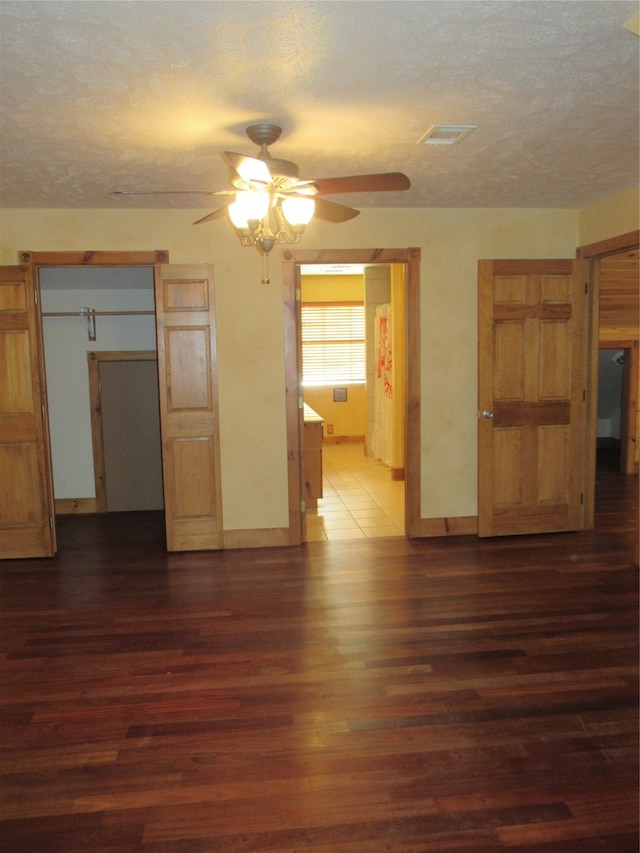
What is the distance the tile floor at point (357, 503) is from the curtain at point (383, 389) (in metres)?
0.24

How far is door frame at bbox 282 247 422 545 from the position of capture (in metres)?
4.80

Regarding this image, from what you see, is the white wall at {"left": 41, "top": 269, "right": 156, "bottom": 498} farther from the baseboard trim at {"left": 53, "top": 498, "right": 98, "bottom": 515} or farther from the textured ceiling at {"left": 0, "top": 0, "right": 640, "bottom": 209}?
the textured ceiling at {"left": 0, "top": 0, "right": 640, "bottom": 209}

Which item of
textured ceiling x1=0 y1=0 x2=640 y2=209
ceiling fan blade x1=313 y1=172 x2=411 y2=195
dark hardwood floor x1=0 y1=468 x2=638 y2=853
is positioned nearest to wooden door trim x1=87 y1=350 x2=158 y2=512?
dark hardwood floor x1=0 y1=468 x2=638 y2=853

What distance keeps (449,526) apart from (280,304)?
87.7 inches

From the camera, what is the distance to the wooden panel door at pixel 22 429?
462 centimetres

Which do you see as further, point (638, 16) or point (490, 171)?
point (490, 171)

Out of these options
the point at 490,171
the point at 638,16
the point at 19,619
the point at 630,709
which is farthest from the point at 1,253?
the point at 630,709

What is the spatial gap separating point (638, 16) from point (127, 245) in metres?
3.56

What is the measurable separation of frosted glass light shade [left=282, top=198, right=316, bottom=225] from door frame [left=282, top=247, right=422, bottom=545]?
1.71 meters

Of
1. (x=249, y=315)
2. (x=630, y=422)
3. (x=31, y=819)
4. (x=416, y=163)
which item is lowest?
(x=31, y=819)

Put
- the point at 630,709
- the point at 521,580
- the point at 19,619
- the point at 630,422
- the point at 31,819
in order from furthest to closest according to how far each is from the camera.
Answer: the point at 630,422 < the point at 521,580 < the point at 19,619 < the point at 630,709 < the point at 31,819

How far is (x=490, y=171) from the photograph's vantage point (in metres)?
3.91

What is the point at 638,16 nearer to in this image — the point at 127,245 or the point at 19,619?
the point at 127,245

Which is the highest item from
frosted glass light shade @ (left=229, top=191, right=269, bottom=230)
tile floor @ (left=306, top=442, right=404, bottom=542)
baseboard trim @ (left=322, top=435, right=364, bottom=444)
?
frosted glass light shade @ (left=229, top=191, right=269, bottom=230)
